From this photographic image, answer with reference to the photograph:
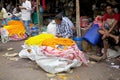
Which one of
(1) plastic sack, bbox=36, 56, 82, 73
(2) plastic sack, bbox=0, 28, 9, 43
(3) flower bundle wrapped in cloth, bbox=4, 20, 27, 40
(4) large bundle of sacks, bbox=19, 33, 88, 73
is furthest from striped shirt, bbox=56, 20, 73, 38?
(3) flower bundle wrapped in cloth, bbox=4, 20, 27, 40

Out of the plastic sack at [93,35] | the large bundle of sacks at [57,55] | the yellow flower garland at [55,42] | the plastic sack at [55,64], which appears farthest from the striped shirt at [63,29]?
the plastic sack at [55,64]

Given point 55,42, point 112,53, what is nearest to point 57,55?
point 55,42

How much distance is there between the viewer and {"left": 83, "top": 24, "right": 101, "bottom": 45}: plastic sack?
7613 mm

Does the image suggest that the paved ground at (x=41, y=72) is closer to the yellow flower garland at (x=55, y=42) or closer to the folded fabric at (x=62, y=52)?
the folded fabric at (x=62, y=52)

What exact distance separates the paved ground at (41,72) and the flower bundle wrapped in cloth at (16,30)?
10.5ft

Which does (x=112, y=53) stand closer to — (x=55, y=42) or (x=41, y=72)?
(x=55, y=42)

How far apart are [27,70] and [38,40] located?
0.97m

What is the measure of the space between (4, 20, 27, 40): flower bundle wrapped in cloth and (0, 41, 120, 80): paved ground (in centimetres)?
321

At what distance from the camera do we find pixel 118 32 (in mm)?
7312

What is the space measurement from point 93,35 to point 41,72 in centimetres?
216

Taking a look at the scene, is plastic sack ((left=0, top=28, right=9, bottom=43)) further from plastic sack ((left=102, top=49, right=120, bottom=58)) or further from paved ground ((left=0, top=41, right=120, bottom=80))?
plastic sack ((left=102, top=49, right=120, bottom=58))

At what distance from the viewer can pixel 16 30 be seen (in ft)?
34.7

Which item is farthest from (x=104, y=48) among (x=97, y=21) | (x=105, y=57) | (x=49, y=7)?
(x=49, y=7)

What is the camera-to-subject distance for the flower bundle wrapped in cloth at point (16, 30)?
10.4 m
